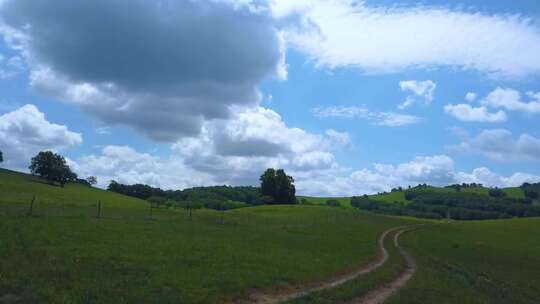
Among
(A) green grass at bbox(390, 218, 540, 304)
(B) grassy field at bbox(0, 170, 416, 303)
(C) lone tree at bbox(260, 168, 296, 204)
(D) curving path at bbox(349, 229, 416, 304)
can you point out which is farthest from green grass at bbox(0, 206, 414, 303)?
(C) lone tree at bbox(260, 168, 296, 204)

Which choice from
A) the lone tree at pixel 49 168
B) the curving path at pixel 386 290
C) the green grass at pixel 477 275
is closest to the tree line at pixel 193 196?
the lone tree at pixel 49 168

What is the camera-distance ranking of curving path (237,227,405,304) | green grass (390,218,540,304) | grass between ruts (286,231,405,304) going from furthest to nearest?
green grass (390,218,540,304)
grass between ruts (286,231,405,304)
curving path (237,227,405,304)

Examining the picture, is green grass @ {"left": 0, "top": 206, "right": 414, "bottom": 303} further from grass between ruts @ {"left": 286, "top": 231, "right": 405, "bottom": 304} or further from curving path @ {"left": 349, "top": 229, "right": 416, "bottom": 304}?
curving path @ {"left": 349, "top": 229, "right": 416, "bottom": 304}

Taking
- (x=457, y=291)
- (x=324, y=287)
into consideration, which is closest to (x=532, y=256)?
(x=457, y=291)

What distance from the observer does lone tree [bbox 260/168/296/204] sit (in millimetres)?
151250

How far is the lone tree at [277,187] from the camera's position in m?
151

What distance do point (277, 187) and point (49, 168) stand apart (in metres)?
66.5

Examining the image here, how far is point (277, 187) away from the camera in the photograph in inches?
5935

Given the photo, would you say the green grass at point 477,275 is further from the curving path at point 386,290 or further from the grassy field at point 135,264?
the grassy field at point 135,264

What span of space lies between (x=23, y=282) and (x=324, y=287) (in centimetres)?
1256

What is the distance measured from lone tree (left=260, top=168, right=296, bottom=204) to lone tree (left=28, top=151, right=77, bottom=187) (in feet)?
194

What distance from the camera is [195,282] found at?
18.6 meters

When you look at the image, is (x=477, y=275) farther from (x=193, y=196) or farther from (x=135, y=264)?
(x=193, y=196)

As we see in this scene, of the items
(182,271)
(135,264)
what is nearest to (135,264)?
(135,264)
